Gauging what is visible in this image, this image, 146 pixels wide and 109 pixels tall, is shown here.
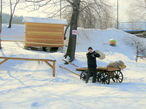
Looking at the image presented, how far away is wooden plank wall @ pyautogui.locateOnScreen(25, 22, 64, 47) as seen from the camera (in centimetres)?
1947

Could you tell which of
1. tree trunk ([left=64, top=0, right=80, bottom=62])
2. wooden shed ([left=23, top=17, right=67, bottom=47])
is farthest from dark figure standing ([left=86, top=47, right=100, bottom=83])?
wooden shed ([left=23, top=17, right=67, bottom=47])

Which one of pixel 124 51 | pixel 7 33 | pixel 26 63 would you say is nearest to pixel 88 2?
pixel 26 63

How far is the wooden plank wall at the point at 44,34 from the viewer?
19469 millimetres

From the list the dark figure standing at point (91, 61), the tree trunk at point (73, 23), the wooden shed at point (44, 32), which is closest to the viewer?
the dark figure standing at point (91, 61)

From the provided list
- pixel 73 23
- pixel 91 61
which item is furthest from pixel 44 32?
pixel 91 61

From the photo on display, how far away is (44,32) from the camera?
1969 centimetres

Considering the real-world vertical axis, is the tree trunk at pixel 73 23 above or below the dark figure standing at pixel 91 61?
above

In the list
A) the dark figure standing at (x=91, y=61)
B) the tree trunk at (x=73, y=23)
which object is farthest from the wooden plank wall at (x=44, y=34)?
the dark figure standing at (x=91, y=61)

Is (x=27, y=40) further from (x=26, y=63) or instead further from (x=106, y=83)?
(x=106, y=83)

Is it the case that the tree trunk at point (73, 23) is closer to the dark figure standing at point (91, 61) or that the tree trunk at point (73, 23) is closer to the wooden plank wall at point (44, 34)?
the dark figure standing at point (91, 61)

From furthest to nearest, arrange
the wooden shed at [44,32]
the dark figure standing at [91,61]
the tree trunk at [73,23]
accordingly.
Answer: the wooden shed at [44,32] → the tree trunk at [73,23] → the dark figure standing at [91,61]

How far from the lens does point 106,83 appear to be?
788 cm

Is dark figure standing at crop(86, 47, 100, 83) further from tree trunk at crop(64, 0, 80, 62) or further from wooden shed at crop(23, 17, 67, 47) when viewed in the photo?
wooden shed at crop(23, 17, 67, 47)

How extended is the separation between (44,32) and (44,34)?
8.2 inches
